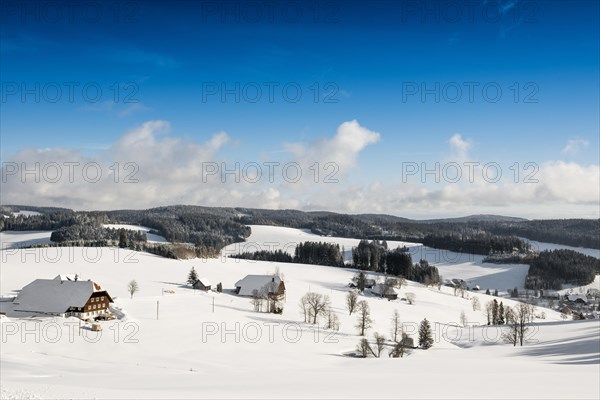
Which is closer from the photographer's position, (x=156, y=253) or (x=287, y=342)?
(x=287, y=342)

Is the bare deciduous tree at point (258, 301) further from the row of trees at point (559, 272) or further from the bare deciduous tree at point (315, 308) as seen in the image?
the row of trees at point (559, 272)

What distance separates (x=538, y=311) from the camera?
117m

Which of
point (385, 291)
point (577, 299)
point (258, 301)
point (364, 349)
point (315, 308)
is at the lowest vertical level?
point (577, 299)

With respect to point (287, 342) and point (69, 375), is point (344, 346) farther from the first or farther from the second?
point (69, 375)

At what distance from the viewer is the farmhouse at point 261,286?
89.0 meters

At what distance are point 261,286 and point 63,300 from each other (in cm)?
3818

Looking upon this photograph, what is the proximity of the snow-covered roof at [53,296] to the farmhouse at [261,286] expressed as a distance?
108 feet

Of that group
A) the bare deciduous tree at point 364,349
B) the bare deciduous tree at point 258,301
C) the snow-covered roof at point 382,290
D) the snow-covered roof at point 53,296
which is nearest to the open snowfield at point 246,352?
the bare deciduous tree at point 258,301

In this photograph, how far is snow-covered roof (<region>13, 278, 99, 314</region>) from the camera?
208 feet

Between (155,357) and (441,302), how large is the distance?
82361 millimetres

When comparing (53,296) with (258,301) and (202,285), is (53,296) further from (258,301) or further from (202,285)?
(258,301)

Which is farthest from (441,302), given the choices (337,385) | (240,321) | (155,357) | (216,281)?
(337,385)

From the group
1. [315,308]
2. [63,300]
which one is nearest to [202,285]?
[63,300]

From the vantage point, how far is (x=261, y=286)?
91250 mm
